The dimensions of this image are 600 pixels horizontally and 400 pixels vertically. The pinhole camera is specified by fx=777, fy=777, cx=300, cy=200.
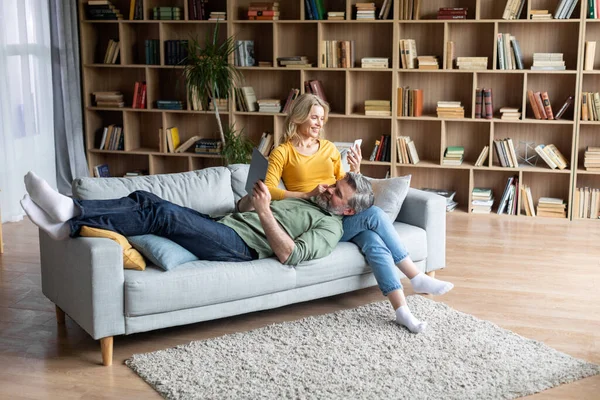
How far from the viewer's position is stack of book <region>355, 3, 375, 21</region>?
600cm

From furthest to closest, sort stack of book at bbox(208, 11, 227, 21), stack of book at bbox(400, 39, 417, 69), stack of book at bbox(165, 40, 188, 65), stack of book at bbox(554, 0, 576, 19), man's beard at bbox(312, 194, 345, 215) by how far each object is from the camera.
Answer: stack of book at bbox(165, 40, 188, 65), stack of book at bbox(208, 11, 227, 21), stack of book at bbox(400, 39, 417, 69), stack of book at bbox(554, 0, 576, 19), man's beard at bbox(312, 194, 345, 215)

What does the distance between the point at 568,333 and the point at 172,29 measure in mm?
4373

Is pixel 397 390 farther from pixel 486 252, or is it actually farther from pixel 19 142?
pixel 19 142

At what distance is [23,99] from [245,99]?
1734 millimetres

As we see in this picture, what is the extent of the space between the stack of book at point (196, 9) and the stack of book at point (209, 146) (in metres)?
1.01

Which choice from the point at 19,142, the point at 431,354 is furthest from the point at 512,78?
the point at 19,142

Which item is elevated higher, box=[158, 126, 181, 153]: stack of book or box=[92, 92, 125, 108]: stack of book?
box=[92, 92, 125, 108]: stack of book

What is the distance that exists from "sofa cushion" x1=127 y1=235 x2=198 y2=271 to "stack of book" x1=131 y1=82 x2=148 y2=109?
11.3 feet

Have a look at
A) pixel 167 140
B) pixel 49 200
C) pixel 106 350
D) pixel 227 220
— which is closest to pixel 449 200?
pixel 167 140

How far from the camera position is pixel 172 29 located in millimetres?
6633

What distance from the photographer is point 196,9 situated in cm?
636

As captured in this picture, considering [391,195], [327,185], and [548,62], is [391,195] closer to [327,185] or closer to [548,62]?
[327,185]

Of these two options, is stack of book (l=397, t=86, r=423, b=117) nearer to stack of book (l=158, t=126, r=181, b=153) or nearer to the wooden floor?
the wooden floor

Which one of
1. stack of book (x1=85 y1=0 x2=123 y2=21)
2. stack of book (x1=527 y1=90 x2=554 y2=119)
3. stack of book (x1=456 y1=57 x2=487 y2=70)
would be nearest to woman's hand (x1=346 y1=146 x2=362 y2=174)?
stack of book (x1=456 y1=57 x2=487 y2=70)
